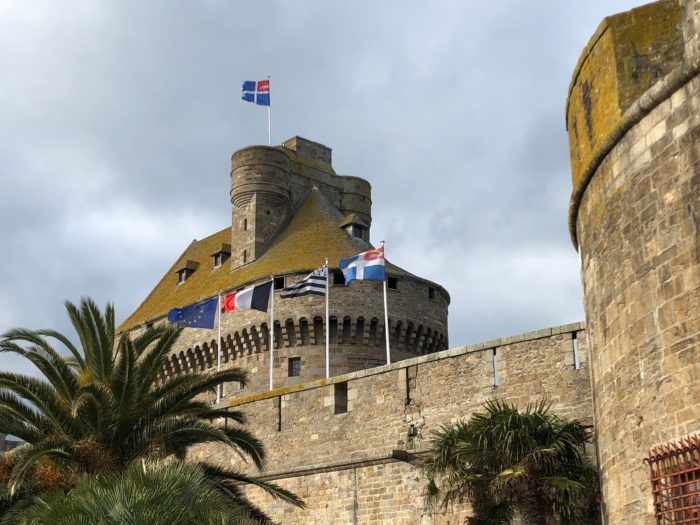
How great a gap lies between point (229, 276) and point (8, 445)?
51.6 ft

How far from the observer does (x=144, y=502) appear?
10.7m

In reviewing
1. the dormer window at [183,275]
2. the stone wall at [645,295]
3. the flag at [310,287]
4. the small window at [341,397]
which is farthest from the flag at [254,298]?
the stone wall at [645,295]

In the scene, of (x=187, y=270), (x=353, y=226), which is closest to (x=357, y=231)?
(x=353, y=226)

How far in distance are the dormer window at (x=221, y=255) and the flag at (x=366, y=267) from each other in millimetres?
10734

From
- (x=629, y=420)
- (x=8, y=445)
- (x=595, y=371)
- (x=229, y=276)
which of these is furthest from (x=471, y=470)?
(x=8, y=445)

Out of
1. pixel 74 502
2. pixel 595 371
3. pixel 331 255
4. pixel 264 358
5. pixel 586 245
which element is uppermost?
pixel 331 255

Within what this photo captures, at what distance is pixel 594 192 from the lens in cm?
943

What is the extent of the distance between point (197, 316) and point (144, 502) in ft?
63.2

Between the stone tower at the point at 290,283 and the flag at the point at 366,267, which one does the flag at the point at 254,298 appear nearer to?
the flag at the point at 366,267

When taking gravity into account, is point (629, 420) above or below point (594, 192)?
below

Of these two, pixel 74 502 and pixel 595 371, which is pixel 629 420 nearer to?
pixel 595 371

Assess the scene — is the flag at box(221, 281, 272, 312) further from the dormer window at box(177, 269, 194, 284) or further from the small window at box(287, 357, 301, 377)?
the dormer window at box(177, 269, 194, 284)

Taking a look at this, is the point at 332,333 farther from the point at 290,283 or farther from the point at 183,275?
the point at 183,275

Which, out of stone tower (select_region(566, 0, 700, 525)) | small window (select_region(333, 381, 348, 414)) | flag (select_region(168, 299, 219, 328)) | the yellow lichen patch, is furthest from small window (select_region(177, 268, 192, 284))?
the yellow lichen patch
